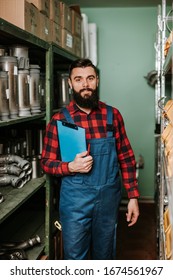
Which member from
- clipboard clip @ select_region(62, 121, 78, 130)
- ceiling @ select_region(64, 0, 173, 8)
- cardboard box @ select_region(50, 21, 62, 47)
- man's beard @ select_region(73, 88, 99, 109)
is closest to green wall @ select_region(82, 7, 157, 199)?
ceiling @ select_region(64, 0, 173, 8)

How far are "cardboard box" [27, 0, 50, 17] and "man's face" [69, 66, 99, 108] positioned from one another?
0.55 meters

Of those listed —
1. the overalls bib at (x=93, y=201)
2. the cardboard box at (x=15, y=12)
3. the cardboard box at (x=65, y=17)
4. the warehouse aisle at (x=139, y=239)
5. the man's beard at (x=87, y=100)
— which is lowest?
the warehouse aisle at (x=139, y=239)

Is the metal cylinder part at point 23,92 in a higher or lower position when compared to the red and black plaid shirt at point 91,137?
higher

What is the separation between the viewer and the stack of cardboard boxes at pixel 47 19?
2.04 metres

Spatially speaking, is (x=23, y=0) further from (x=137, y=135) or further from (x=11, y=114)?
(x=137, y=135)

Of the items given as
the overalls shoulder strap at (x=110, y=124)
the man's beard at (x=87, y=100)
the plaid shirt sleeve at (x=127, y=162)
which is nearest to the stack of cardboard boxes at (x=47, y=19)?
the man's beard at (x=87, y=100)

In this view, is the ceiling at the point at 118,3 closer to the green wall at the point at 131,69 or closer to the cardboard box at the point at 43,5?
the green wall at the point at 131,69

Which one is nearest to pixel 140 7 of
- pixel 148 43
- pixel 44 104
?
pixel 148 43

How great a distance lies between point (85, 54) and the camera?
4.22m

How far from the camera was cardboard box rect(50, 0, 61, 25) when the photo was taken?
8.99 feet

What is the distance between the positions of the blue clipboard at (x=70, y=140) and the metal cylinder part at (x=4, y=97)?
35cm

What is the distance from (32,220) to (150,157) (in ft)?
7.13

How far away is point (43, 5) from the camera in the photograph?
2.47 meters

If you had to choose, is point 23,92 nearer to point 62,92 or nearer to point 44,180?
point 44,180
